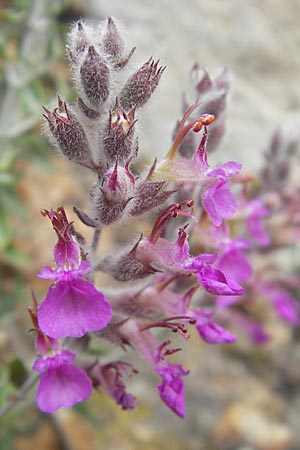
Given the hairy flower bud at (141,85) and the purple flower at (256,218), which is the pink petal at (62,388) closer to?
the hairy flower bud at (141,85)

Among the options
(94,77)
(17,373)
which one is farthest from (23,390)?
(94,77)

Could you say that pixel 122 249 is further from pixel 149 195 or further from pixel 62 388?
pixel 62 388

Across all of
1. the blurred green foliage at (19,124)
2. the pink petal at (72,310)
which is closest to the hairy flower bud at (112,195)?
the pink petal at (72,310)

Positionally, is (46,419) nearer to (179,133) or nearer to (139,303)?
(139,303)

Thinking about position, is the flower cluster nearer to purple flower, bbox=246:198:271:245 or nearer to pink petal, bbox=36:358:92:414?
pink petal, bbox=36:358:92:414

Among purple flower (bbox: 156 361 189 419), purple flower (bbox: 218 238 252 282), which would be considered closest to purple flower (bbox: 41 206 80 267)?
purple flower (bbox: 156 361 189 419)

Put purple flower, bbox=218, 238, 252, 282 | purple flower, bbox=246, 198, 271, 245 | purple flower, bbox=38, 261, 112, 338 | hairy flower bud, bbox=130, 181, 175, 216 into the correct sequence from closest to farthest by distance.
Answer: purple flower, bbox=38, 261, 112, 338
hairy flower bud, bbox=130, 181, 175, 216
purple flower, bbox=218, 238, 252, 282
purple flower, bbox=246, 198, 271, 245

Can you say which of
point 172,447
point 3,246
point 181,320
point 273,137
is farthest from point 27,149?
point 181,320
